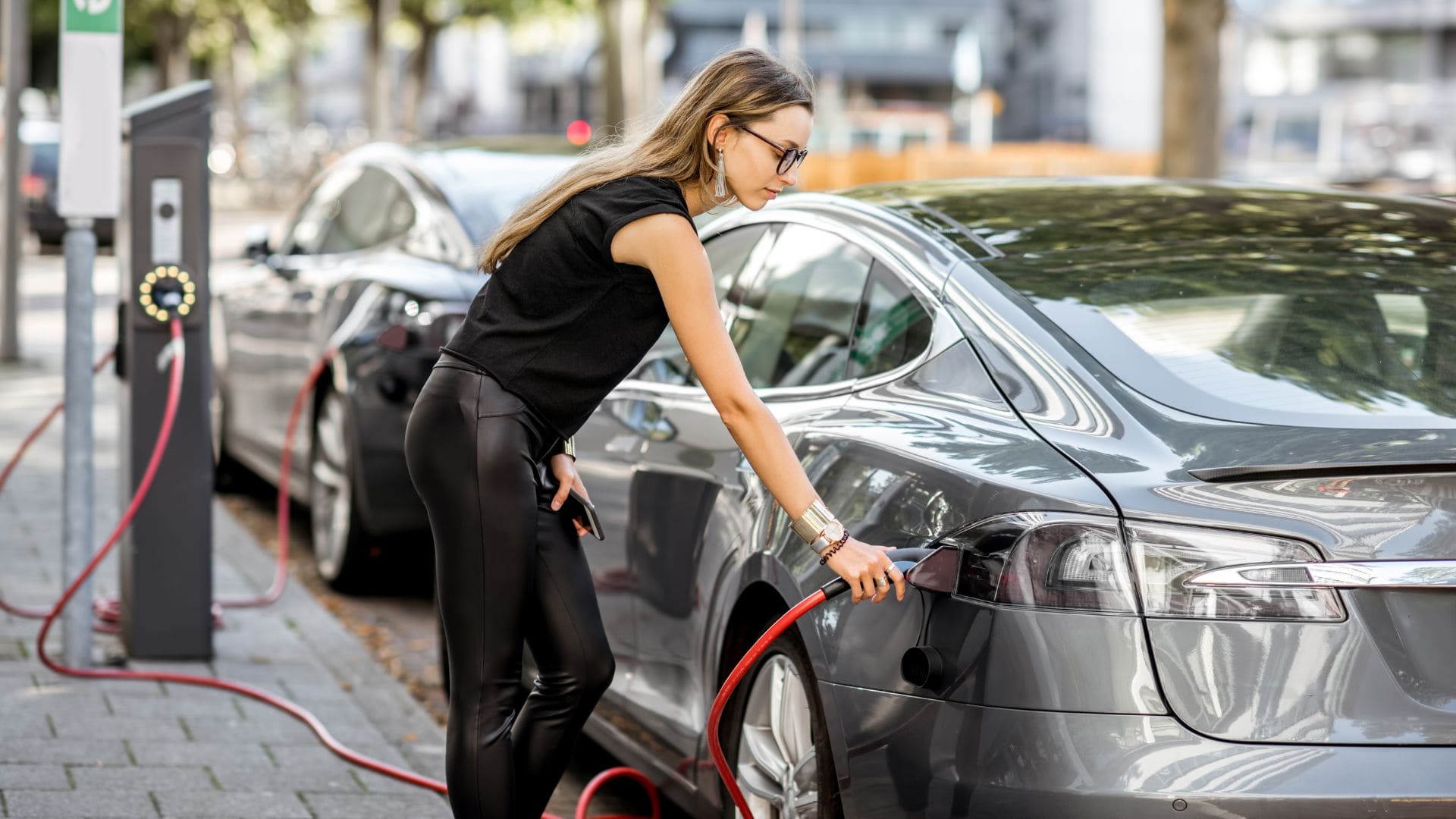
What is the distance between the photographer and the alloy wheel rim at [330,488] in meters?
6.91

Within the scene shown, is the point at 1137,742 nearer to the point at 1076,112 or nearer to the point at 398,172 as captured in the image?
the point at 398,172

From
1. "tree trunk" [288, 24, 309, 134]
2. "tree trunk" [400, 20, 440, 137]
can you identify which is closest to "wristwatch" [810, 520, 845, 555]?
"tree trunk" [400, 20, 440, 137]

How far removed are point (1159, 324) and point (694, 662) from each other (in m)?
1.20

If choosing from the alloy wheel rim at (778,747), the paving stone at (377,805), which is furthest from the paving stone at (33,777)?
the alloy wheel rim at (778,747)

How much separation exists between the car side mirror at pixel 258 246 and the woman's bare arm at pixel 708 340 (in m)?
5.37

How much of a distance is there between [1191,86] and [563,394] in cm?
1262

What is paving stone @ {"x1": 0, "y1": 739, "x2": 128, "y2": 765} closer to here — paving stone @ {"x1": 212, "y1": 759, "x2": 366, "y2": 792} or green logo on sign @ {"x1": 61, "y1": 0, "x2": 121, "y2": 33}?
paving stone @ {"x1": 212, "y1": 759, "x2": 366, "y2": 792}

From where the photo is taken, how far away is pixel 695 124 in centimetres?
310

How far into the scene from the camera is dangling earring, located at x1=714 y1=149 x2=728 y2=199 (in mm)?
3125

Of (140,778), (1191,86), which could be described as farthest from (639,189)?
(1191,86)

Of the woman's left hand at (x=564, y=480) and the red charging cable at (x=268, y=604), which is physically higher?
the woman's left hand at (x=564, y=480)

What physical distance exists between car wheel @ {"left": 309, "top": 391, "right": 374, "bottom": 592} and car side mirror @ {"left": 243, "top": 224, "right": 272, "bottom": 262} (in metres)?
1.15

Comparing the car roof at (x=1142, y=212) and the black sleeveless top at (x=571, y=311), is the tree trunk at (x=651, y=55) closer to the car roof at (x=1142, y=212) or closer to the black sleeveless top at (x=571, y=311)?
the car roof at (x=1142, y=212)

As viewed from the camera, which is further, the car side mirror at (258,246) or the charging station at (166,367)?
the car side mirror at (258,246)
